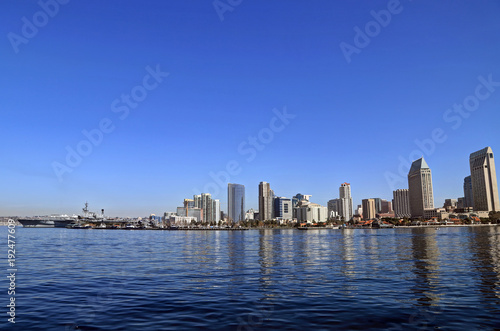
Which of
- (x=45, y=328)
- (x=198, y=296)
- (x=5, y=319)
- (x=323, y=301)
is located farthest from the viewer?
(x=198, y=296)

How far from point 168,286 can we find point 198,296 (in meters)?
5.56

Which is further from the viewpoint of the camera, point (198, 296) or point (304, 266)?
point (304, 266)

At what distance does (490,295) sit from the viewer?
26.5m

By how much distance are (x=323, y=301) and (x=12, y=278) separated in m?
32.0

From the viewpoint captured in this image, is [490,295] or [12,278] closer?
[490,295]

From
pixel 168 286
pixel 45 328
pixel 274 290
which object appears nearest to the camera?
pixel 45 328

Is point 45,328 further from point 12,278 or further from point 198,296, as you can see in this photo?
point 12,278

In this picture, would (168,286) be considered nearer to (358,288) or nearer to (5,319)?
(5,319)

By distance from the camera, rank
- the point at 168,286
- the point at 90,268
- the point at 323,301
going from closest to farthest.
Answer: the point at 323,301, the point at 168,286, the point at 90,268

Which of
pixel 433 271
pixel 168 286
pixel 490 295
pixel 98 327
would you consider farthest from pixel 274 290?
pixel 433 271

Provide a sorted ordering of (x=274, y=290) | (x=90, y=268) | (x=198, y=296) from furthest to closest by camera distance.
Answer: (x=90, y=268)
(x=274, y=290)
(x=198, y=296)

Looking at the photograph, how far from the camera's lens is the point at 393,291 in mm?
28750

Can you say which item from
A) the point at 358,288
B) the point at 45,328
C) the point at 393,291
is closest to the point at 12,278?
the point at 45,328

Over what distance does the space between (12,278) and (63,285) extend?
844 cm
